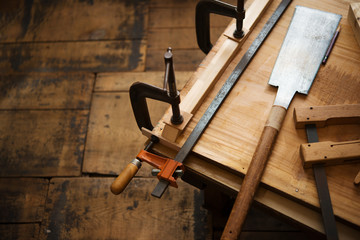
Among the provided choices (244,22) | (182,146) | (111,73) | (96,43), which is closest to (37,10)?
(96,43)

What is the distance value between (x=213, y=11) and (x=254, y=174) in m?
0.76

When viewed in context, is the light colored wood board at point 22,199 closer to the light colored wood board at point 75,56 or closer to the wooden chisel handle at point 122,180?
the light colored wood board at point 75,56

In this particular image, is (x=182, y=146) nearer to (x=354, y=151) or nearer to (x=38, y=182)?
(x=354, y=151)

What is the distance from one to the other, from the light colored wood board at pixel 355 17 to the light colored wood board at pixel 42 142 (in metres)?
1.78

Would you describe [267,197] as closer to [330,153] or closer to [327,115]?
[330,153]

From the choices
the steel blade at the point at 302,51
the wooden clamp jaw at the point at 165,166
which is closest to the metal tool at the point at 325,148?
the steel blade at the point at 302,51

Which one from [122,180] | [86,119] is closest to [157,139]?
[122,180]

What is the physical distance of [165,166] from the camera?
1.14 metres

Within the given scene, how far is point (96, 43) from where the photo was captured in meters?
2.69

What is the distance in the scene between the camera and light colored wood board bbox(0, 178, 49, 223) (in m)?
2.05

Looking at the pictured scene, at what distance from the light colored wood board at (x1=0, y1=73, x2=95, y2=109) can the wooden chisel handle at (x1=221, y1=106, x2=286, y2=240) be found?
5.23 feet

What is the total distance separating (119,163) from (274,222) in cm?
107

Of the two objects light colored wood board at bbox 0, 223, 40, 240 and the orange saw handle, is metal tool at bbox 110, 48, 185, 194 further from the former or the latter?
light colored wood board at bbox 0, 223, 40, 240

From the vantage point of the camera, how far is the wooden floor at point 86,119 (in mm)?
1981
